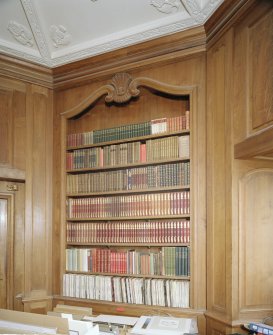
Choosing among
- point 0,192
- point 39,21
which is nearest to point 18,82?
point 39,21

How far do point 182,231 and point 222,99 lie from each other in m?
1.11

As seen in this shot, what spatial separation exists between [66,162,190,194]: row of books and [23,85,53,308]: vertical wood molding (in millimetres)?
275

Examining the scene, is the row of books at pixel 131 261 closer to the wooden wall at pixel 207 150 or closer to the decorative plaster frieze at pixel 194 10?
the wooden wall at pixel 207 150

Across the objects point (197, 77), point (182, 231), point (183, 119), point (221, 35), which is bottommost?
point (182, 231)

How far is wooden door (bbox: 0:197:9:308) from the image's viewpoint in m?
3.38

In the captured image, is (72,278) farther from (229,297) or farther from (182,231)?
(229,297)

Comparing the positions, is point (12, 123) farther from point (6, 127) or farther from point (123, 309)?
point (123, 309)

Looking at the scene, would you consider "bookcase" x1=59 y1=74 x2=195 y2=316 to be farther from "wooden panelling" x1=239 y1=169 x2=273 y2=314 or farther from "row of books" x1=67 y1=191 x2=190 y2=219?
"wooden panelling" x1=239 y1=169 x2=273 y2=314

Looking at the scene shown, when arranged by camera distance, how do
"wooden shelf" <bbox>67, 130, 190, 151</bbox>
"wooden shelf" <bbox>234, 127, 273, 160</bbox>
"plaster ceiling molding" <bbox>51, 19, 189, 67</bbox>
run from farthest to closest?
"wooden shelf" <bbox>67, 130, 190, 151</bbox> < "plaster ceiling molding" <bbox>51, 19, 189, 67</bbox> < "wooden shelf" <bbox>234, 127, 273, 160</bbox>

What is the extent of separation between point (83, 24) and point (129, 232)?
1.90 metres

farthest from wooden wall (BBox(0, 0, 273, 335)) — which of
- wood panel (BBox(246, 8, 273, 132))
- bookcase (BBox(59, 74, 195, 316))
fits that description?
bookcase (BBox(59, 74, 195, 316))

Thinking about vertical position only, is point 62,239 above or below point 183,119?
below

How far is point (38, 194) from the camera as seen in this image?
3.59 metres

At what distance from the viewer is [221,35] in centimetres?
281
